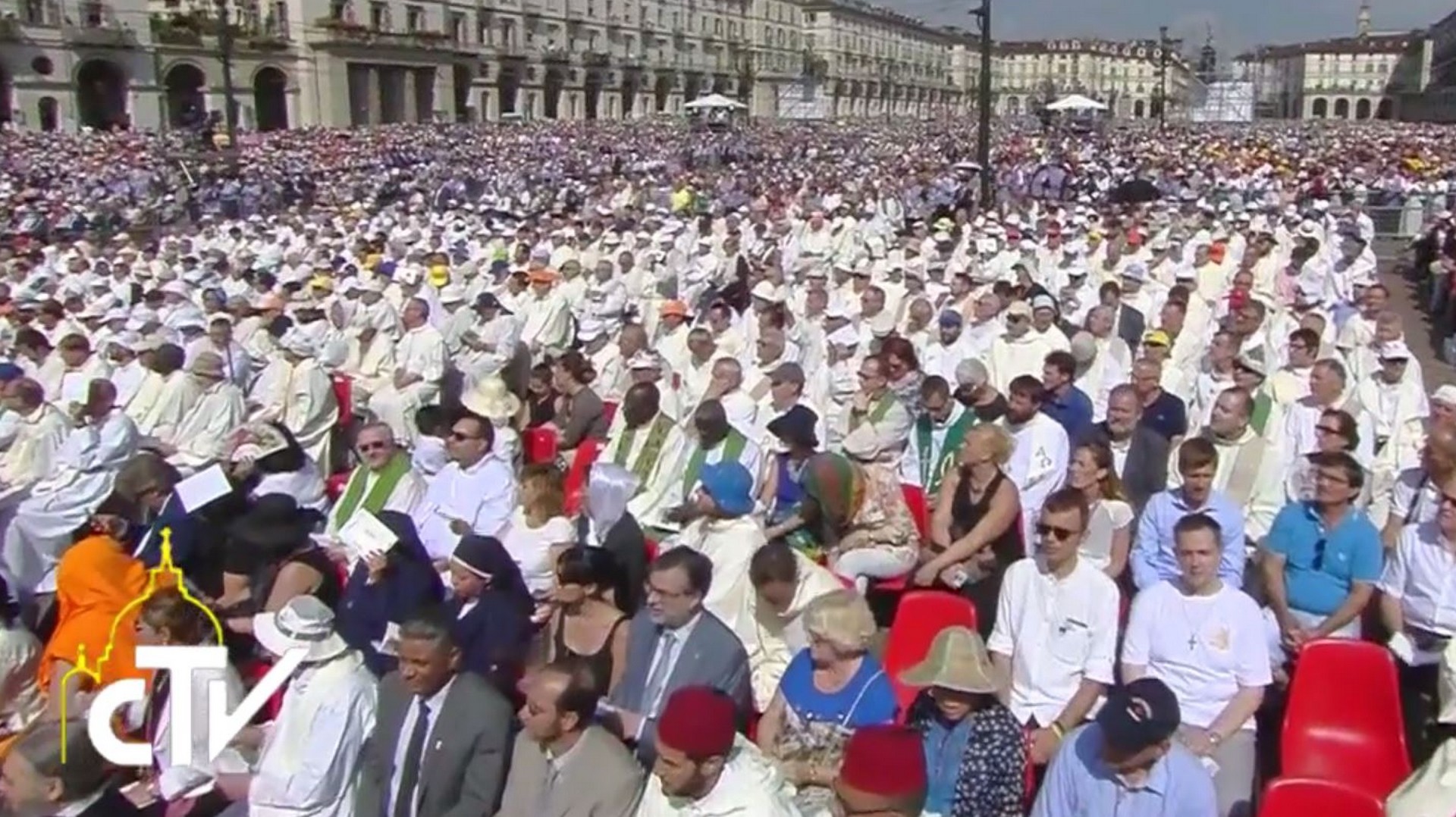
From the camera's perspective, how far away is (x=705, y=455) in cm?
690

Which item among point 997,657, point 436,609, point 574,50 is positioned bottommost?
point 997,657

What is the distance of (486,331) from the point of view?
1188 cm

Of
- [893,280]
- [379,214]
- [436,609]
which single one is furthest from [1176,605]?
[379,214]

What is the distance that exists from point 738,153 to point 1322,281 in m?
28.1

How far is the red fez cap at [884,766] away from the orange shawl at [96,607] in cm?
306

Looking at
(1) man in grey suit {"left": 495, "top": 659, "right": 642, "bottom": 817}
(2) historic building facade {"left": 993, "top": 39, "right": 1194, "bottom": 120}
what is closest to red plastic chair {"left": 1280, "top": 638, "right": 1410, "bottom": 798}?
(1) man in grey suit {"left": 495, "top": 659, "right": 642, "bottom": 817}

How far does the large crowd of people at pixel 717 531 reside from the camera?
4176mm

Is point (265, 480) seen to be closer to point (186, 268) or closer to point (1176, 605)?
point (1176, 605)

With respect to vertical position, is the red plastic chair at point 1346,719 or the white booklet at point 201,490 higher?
the white booklet at point 201,490

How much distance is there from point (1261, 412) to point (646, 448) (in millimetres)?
3354

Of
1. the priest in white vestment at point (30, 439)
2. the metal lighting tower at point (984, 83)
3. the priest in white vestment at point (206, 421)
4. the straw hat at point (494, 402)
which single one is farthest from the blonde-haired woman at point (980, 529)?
the metal lighting tower at point (984, 83)

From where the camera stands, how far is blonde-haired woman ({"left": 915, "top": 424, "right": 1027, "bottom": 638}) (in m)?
5.95

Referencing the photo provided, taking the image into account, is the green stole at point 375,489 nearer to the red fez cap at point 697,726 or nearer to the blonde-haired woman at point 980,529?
the blonde-haired woman at point 980,529

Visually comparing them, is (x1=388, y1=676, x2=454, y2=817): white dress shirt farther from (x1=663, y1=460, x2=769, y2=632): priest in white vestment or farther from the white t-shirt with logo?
the white t-shirt with logo
